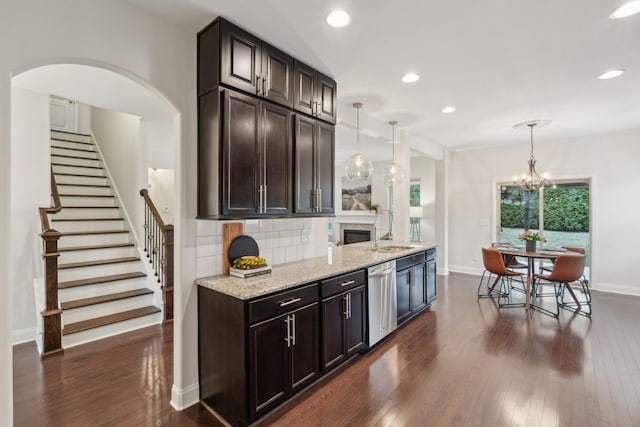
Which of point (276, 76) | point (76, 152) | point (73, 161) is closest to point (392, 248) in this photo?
point (276, 76)

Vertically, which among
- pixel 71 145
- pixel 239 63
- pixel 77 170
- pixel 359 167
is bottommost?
pixel 359 167

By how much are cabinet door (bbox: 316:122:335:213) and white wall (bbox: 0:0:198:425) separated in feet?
3.83

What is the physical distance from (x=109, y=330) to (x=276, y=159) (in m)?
2.88

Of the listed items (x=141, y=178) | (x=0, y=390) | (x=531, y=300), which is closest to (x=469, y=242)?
(x=531, y=300)

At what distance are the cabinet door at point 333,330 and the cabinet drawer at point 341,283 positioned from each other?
0.06m

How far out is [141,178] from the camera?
199 inches

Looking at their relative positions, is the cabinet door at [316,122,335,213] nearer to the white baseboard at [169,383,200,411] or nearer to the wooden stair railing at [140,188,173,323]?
the white baseboard at [169,383,200,411]

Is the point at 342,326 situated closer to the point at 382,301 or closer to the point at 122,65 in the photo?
the point at 382,301

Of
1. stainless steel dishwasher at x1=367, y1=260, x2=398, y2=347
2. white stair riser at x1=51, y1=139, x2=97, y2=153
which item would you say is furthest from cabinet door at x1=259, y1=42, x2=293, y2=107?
white stair riser at x1=51, y1=139, x2=97, y2=153

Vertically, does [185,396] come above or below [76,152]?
below

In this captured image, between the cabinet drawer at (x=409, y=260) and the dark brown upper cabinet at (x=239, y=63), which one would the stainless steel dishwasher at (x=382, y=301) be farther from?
the dark brown upper cabinet at (x=239, y=63)

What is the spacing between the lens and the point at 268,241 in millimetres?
2961

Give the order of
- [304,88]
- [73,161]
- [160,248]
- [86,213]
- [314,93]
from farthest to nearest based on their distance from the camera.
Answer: [73,161] < [86,213] < [160,248] < [314,93] < [304,88]

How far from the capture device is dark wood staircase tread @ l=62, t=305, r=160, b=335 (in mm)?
3342
